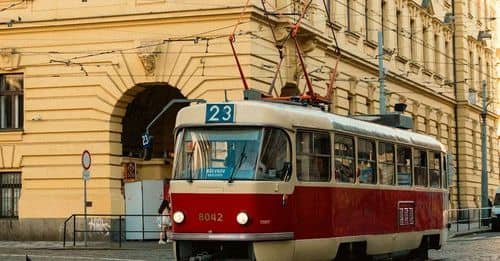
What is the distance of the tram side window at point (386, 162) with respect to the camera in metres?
19.9

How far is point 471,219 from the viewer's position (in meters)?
47.7

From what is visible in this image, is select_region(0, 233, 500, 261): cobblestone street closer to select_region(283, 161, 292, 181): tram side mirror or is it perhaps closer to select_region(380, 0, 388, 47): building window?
select_region(283, 161, 292, 181): tram side mirror

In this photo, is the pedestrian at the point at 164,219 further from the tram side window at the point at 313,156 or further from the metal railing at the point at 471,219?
the metal railing at the point at 471,219

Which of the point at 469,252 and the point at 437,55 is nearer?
the point at 469,252

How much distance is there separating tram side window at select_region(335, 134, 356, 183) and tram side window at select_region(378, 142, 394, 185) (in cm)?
158

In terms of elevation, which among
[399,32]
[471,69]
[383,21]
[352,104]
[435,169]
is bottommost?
[435,169]

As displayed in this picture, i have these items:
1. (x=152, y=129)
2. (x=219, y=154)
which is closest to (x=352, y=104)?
(x=152, y=129)

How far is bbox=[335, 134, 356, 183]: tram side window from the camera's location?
1775 centimetres

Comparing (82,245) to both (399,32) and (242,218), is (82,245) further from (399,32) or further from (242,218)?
(399,32)

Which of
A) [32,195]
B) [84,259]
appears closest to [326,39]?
[32,195]

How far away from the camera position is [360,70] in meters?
41.8

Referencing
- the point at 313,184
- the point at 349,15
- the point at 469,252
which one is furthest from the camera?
the point at 349,15

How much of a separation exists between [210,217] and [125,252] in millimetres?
11962

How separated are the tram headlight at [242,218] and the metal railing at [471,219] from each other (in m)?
30.2
